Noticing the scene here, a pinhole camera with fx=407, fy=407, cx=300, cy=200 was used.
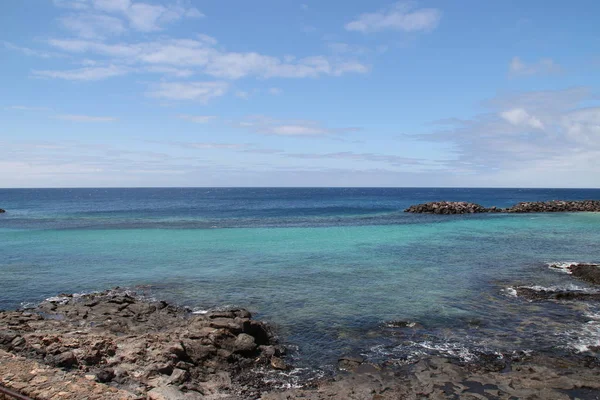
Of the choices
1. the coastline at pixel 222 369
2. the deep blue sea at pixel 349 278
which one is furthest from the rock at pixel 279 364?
the deep blue sea at pixel 349 278

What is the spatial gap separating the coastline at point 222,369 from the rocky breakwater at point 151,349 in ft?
0.10

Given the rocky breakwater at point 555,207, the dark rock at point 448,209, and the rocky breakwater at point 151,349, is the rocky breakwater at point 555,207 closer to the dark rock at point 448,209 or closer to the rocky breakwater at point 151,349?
the dark rock at point 448,209

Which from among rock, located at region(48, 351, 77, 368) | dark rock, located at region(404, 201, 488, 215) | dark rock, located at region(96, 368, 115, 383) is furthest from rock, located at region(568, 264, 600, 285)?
dark rock, located at region(404, 201, 488, 215)

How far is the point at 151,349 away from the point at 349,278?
44.5 feet

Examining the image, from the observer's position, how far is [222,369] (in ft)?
41.6

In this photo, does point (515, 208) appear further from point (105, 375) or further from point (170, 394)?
point (105, 375)

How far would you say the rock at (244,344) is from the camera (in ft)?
44.6

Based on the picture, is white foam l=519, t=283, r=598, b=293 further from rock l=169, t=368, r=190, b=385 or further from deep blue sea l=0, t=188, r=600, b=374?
rock l=169, t=368, r=190, b=385

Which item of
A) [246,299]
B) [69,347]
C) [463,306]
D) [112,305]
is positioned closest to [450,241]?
[463,306]

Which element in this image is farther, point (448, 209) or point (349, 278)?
point (448, 209)

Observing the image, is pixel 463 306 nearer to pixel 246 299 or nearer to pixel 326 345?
pixel 326 345

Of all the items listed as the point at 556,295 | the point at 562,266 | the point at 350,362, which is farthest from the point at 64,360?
the point at 562,266

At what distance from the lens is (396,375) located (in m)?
12.2

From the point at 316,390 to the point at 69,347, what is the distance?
8.12 meters
